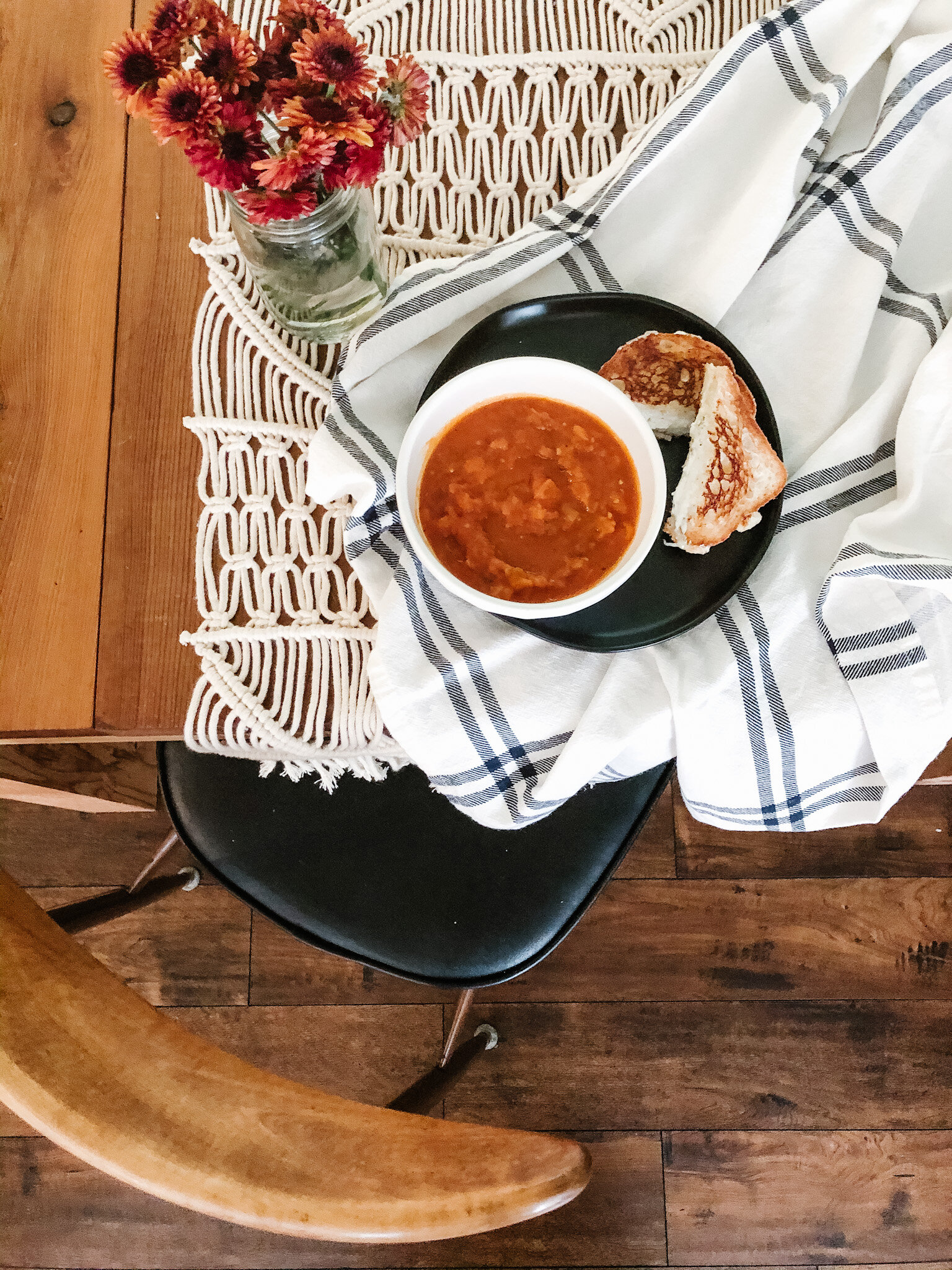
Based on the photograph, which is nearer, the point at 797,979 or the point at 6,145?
the point at 6,145

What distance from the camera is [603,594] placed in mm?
562

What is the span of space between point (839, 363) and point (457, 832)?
21.5 inches

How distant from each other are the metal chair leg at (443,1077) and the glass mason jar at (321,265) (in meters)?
0.64

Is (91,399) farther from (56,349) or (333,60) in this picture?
(333,60)

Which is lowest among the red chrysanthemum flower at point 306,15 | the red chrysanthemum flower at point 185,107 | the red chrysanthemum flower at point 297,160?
the red chrysanthemum flower at point 297,160

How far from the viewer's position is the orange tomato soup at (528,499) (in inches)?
23.6

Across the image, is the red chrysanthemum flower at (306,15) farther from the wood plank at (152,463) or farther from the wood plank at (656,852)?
the wood plank at (656,852)

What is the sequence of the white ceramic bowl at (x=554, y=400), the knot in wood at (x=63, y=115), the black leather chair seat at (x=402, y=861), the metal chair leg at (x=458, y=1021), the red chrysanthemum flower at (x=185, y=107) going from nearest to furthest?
the red chrysanthemum flower at (x=185, y=107)
the white ceramic bowl at (x=554, y=400)
the knot in wood at (x=63, y=115)
the black leather chair seat at (x=402, y=861)
the metal chair leg at (x=458, y=1021)

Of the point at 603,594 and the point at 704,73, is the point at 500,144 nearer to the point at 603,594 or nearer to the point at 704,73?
the point at 704,73

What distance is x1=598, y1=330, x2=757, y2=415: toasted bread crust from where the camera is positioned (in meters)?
0.61

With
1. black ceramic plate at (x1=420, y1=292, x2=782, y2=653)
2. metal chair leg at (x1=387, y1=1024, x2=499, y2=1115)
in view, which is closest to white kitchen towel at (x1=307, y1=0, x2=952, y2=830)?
black ceramic plate at (x1=420, y1=292, x2=782, y2=653)

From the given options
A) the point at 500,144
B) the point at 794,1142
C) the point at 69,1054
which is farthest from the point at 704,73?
the point at 794,1142

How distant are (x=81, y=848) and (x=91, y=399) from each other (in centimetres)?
90

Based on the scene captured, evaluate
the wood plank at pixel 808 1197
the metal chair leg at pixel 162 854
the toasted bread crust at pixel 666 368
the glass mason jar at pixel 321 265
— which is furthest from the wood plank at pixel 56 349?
the wood plank at pixel 808 1197
